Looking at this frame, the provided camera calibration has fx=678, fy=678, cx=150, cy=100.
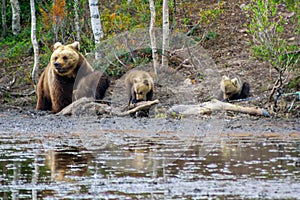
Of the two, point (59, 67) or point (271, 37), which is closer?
point (271, 37)

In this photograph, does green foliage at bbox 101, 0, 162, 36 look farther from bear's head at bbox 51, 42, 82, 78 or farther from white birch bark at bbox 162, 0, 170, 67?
bear's head at bbox 51, 42, 82, 78

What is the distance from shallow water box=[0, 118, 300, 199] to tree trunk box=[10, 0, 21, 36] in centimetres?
1009

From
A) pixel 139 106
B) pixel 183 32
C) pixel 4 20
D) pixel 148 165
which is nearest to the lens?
pixel 148 165

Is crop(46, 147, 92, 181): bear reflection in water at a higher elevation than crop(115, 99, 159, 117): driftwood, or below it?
below

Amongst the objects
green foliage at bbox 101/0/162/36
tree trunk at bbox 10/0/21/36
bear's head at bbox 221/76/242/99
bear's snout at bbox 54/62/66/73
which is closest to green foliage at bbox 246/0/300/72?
bear's head at bbox 221/76/242/99

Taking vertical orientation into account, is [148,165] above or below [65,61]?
below

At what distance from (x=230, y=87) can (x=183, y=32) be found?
348 centimetres

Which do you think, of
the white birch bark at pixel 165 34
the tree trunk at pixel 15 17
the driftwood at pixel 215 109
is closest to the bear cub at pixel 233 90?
the driftwood at pixel 215 109

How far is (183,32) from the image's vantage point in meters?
17.1

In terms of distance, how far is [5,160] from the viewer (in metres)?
8.16

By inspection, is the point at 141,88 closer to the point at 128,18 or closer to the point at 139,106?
the point at 139,106

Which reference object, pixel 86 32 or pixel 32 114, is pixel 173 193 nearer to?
pixel 32 114

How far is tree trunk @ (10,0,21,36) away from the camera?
67.4 feet

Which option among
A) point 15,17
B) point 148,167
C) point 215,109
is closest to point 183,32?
point 215,109
